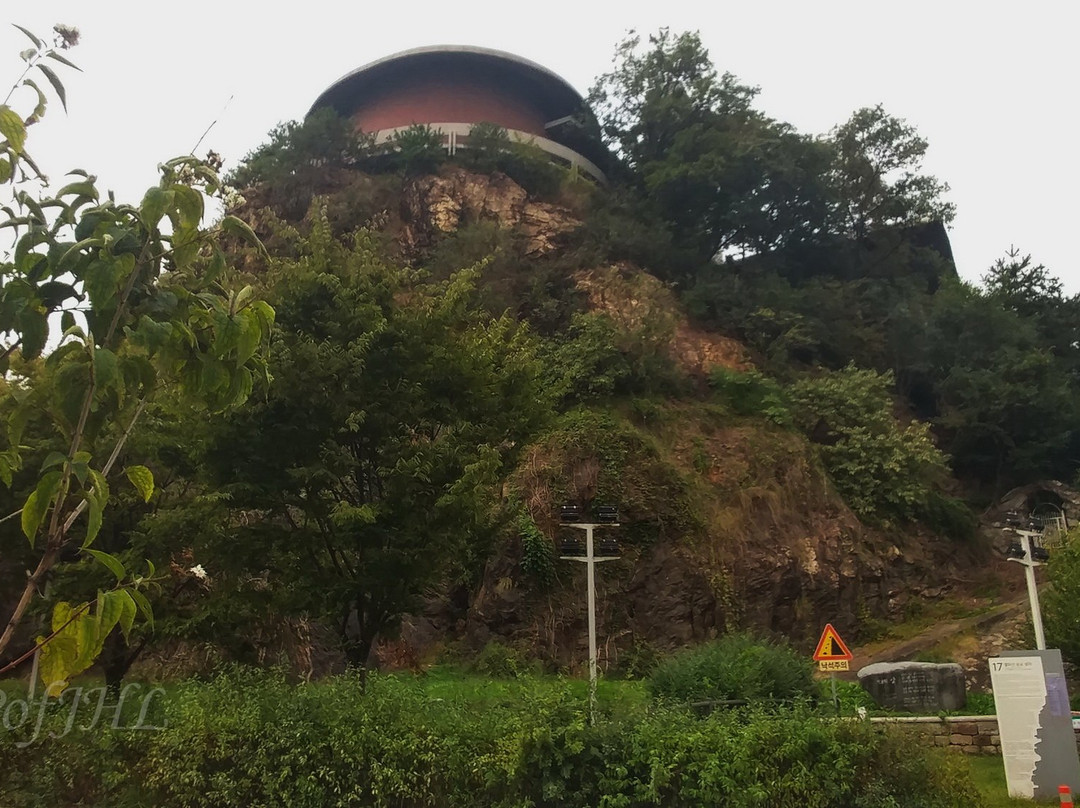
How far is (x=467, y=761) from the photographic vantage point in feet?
19.9

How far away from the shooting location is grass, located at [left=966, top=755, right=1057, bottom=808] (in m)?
8.83

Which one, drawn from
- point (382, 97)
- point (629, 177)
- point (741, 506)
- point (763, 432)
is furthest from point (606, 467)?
point (382, 97)

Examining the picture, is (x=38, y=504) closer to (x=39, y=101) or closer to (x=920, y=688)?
(x=39, y=101)

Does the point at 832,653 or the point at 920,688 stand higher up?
the point at 832,653

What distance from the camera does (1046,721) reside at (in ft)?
30.3

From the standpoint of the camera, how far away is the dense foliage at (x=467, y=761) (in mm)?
5930

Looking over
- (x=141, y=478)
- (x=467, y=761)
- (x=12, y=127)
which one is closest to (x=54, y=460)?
(x=141, y=478)

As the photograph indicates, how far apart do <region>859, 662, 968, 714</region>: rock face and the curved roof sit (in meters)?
27.0

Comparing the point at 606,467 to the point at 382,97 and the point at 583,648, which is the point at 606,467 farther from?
the point at 382,97

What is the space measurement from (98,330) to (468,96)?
34.8 meters

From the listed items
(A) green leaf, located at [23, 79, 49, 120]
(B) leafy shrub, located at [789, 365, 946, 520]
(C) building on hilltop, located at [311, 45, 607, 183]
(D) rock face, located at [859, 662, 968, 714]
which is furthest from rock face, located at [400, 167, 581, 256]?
(A) green leaf, located at [23, 79, 49, 120]

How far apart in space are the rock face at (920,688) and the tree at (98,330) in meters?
14.1

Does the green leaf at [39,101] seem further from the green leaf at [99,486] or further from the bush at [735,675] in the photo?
the bush at [735,675]

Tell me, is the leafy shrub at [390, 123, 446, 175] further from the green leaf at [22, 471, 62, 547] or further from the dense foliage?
the green leaf at [22, 471, 62, 547]
